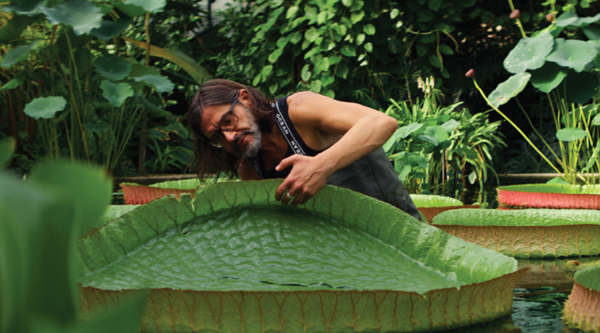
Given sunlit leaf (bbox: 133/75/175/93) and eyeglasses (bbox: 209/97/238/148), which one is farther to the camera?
sunlit leaf (bbox: 133/75/175/93)

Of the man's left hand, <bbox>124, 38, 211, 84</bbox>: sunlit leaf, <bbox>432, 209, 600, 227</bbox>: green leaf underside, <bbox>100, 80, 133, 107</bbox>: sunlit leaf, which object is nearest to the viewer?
the man's left hand

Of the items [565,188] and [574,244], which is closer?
[574,244]

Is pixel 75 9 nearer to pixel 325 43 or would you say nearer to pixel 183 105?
pixel 325 43

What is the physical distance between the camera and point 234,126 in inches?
61.3

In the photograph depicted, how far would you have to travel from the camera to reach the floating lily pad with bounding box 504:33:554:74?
3.17m

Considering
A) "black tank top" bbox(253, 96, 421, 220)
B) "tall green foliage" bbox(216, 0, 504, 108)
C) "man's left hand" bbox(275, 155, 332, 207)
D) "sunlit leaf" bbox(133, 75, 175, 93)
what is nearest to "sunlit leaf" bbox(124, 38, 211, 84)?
"tall green foliage" bbox(216, 0, 504, 108)

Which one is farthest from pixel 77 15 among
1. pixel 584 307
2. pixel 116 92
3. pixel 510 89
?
pixel 584 307

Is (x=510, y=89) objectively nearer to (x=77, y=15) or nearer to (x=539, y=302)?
(x=539, y=302)

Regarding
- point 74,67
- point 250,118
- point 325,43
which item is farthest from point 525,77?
point 74,67

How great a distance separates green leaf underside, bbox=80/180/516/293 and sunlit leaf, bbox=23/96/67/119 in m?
2.22

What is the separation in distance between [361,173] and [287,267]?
Result: 2.25ft

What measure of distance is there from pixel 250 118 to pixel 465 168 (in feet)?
9.39

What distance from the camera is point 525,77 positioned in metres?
3.28

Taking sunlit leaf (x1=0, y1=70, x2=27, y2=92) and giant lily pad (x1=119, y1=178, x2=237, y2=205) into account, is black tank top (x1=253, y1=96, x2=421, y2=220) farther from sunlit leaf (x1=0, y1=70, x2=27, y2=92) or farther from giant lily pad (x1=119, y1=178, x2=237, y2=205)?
sunlit leaf (x1=0, y1=70, x2=27, y2=92)
